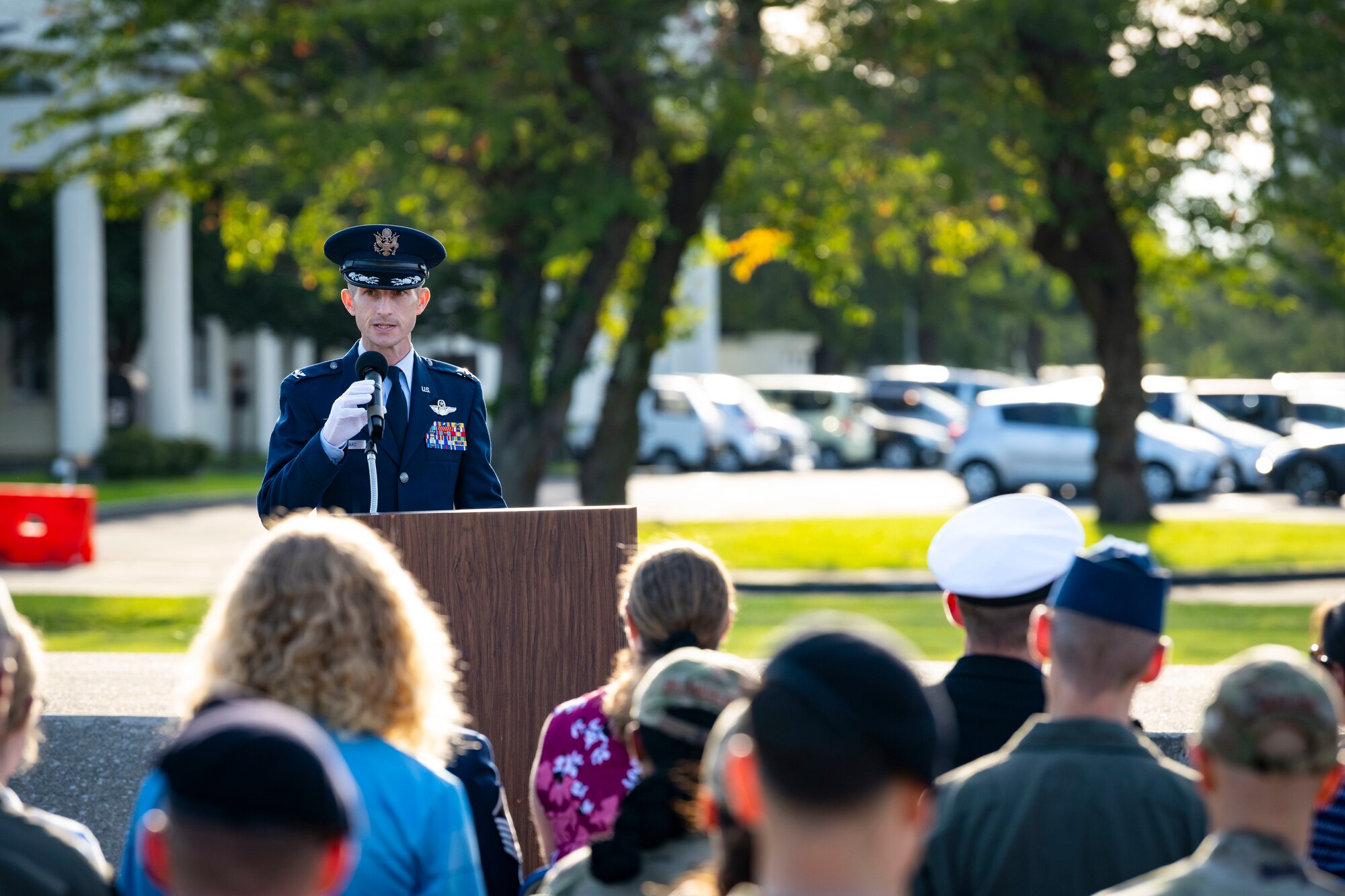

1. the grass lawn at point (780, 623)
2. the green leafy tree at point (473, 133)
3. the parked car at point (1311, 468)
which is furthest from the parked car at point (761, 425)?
the grass lawn at point (780, 623)

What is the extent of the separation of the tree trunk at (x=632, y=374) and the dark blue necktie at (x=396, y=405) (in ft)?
48.4

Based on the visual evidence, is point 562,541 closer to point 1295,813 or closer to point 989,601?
point 989,601

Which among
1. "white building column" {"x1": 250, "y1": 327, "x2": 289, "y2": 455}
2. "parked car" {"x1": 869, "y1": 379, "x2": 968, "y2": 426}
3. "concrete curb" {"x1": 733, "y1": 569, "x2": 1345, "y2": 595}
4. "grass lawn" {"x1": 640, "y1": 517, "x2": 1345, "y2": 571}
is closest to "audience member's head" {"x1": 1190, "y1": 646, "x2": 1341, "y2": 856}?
"concrete curb" {"x1": 733, "y1": 569, "x2": 1345, "y2": 595}

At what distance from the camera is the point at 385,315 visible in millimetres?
4836

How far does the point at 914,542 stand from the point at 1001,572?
16153 millimetres

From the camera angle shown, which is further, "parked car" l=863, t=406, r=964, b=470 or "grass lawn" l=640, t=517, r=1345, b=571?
"parked car" l=863, t=406, r=964, b=470

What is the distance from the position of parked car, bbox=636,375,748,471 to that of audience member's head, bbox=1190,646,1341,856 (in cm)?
3511

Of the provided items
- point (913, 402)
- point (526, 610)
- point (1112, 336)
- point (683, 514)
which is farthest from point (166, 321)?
point (526, 610)

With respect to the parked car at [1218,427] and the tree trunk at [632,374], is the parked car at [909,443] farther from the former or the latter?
the tree trunk at [632,374]

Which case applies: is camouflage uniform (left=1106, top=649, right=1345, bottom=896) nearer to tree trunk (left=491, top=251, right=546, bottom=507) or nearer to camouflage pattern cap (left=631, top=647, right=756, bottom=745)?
camouflage pattern cap (left=631, top=647, right=756, bottom=745)

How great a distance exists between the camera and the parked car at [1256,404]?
34125 millimetres

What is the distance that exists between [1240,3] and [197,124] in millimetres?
11308

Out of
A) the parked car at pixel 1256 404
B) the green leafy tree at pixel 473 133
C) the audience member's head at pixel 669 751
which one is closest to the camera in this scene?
the audience member's head at pixel 669 751

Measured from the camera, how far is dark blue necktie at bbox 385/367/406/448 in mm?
4918
